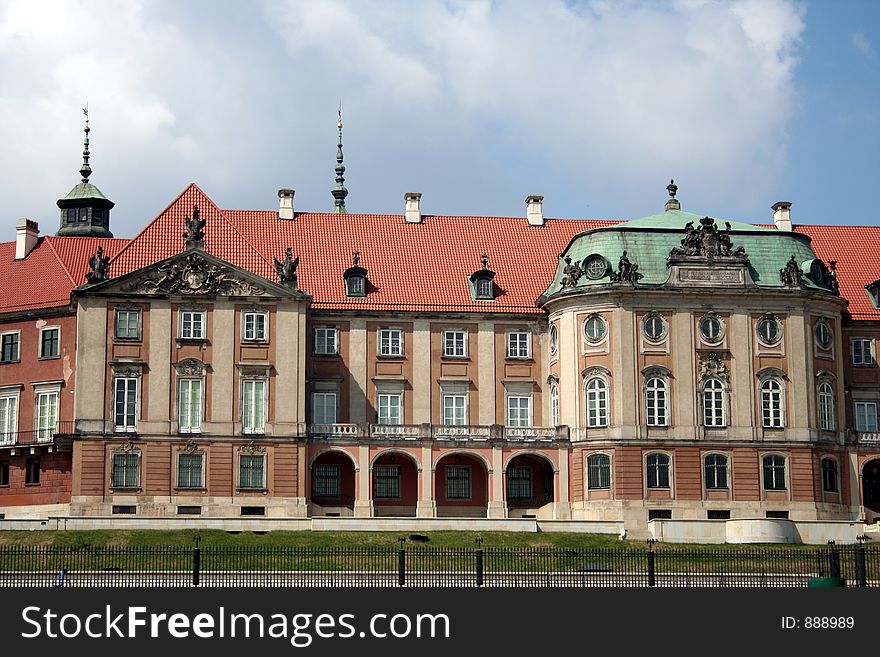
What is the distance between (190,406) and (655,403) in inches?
839

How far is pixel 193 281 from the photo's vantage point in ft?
275

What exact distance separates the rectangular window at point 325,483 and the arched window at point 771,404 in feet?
66.4

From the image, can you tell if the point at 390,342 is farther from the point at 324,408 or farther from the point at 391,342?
the point at 324,408

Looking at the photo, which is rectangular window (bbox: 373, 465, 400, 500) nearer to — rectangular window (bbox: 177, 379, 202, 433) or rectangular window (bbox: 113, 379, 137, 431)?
rectangular window (bbox: 177, 379, 202, 433)

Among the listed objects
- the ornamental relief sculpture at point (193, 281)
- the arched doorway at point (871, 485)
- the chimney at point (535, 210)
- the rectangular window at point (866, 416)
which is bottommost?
the arched doorway at point (871, 485)

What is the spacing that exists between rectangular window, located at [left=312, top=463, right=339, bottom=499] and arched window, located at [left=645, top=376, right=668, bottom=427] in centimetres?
1510

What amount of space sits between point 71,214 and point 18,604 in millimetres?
69562

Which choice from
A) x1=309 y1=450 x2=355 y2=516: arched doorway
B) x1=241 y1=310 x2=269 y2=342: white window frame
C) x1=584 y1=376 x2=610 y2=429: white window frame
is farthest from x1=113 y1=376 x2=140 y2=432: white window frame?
x1=584 y1=376 x2=610 y2=429: white window frame

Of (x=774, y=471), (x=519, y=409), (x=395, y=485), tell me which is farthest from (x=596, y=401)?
(x=395, y=485)

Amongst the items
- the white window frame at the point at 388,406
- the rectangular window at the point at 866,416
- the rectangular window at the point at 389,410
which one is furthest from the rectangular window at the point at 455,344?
the rectangular window at the point at 866,416

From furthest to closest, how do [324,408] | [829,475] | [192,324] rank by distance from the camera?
[324,408] < [829,475] < [192,324]

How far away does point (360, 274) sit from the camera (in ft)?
291

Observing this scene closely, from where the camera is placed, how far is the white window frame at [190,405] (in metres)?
82.9

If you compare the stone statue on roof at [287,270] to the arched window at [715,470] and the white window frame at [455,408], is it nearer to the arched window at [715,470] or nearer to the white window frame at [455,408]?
the white window frame at [455,408]
